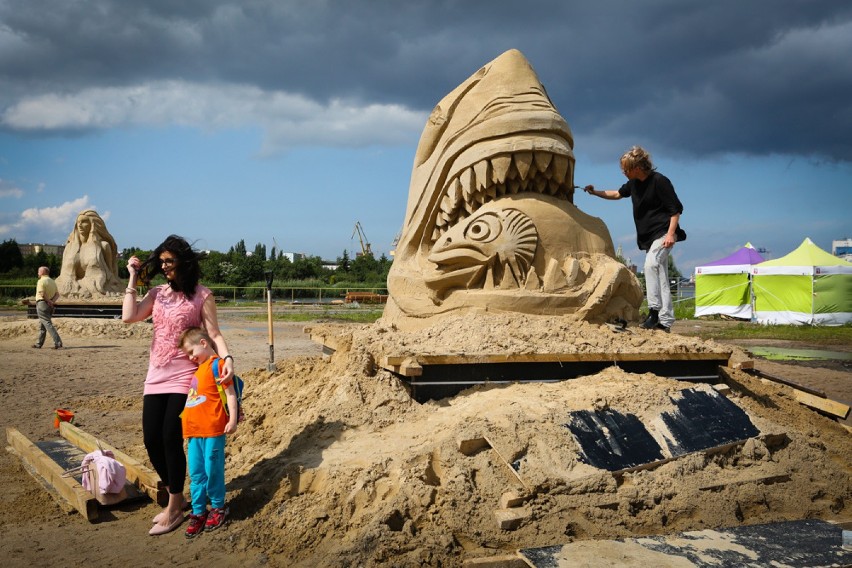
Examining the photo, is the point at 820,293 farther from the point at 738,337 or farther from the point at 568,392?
the point at 568,392

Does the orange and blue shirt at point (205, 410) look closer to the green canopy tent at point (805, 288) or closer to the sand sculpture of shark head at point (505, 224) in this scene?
the sand sculpture of shark head at point (505, 224)

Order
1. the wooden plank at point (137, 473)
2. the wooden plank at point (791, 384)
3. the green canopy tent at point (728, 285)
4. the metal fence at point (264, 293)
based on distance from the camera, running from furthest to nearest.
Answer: the metal fence at point (264, 293) → the green canopy tent at point (728, 285) → the wooden plank at point (791, 384) → the wooden plank at point (137, 473)

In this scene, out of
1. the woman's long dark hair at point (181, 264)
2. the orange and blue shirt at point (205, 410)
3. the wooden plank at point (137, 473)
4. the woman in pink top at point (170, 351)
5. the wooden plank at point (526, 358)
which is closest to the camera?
the orange and blue shirt at point (205, 410)

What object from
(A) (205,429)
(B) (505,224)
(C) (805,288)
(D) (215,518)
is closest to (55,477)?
(D) (215,518)

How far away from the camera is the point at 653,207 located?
527cm

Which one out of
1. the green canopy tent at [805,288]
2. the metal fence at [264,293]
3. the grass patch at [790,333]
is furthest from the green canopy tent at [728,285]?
the metal fence at [264,293]

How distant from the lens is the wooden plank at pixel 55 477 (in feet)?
11.7

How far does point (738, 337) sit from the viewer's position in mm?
14141

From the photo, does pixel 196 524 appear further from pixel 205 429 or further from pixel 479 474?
pixel 479 474

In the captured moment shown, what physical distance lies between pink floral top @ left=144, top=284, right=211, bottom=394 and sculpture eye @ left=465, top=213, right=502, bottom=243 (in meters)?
2.51

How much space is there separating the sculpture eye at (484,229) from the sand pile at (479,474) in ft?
2.82

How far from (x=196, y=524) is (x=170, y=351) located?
0.90 metres

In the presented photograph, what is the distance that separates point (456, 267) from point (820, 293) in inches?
613

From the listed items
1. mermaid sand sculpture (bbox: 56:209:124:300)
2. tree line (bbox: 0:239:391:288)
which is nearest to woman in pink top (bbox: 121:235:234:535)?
mermaid sand sculpture (bbox: 56:209:124:300)
